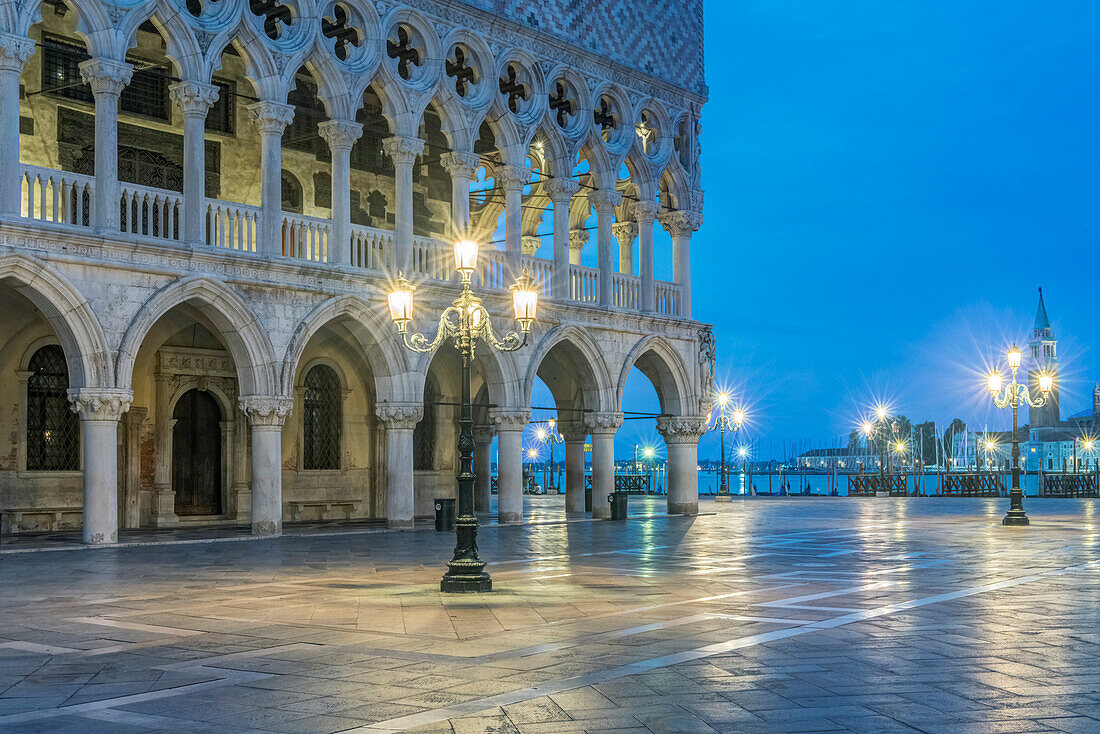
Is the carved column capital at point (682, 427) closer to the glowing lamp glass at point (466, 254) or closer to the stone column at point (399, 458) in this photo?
the stone column at point (399, 458)

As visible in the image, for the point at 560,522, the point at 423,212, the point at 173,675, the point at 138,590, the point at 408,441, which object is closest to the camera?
the point at 173,675

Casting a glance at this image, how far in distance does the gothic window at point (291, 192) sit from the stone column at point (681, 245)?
9.22 metres

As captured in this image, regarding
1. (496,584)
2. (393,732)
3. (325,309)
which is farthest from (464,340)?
(325,309)

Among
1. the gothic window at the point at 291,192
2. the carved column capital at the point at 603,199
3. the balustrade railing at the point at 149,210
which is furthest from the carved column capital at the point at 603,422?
the balustrade railing at the point at 149,210

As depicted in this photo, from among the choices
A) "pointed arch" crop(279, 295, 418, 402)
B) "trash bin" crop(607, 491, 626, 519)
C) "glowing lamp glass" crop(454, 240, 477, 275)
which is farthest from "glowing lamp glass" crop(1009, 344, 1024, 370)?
"glowing lamp glass" crop(454, 240, 477, 275)

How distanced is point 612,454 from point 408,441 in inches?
243

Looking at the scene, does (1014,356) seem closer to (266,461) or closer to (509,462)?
(509,462)

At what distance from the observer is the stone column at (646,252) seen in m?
30.2

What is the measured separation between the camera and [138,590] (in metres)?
14.0

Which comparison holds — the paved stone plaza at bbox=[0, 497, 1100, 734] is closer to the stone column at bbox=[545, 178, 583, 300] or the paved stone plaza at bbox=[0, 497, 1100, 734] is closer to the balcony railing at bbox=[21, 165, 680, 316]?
the balcony railing at bbox=[21, 165, 680, 316]

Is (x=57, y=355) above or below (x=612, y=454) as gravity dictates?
above

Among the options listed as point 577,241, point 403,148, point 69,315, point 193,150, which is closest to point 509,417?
point 403,148

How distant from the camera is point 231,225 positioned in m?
22.1

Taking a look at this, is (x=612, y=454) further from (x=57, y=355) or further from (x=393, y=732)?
(x=393, y=732)
